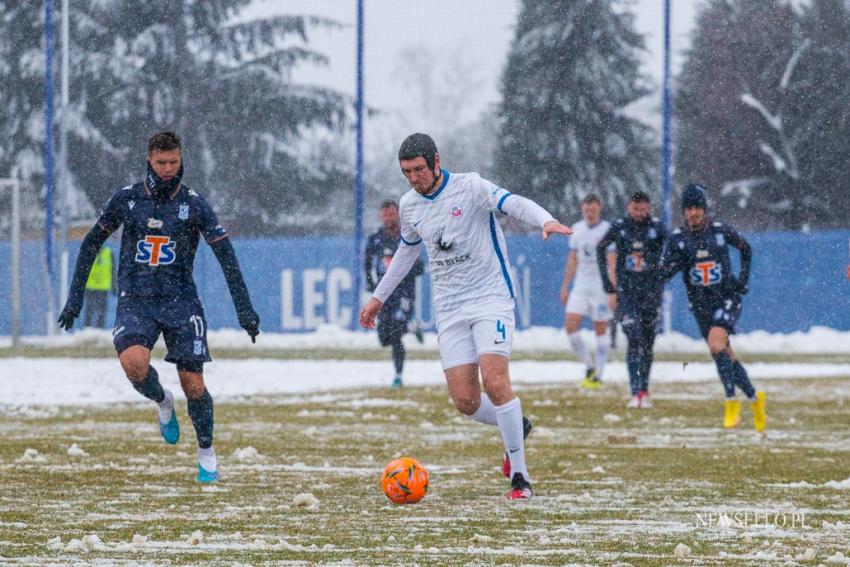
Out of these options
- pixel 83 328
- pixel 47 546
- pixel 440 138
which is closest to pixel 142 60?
pixel 83 328

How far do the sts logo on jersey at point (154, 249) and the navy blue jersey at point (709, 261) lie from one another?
5939 mm

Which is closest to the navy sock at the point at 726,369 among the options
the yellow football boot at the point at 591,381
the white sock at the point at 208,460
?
the yellow football boot at the point at 591,381

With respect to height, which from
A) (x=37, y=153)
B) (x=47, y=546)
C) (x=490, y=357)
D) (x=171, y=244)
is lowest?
(x=47, y=546)

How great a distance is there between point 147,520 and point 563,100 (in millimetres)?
37745

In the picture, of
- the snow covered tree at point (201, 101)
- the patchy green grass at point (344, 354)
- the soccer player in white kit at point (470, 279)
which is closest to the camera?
the soccer player in white kit at point (470, 279)

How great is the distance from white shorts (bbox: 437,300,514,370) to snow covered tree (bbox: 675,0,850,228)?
125 ft

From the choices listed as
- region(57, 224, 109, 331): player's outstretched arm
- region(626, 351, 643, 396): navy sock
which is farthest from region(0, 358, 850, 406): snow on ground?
region(57, 224, 109, 331): player's outstretched arm

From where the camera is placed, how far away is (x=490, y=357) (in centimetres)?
984

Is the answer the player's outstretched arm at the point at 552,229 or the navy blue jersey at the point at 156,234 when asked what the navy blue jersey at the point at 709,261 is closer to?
the navy blue jersey at the point at 156,234

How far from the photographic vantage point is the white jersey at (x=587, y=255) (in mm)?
20250

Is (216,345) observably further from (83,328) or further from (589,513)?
(589,513)

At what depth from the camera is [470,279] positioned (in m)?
9.96

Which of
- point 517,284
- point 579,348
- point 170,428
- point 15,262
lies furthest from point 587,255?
point 15,262

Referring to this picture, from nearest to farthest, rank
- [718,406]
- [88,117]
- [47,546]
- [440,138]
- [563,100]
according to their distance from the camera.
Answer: [47,546] → [718,406] → [88,117] → [563,100] → [440,138]
